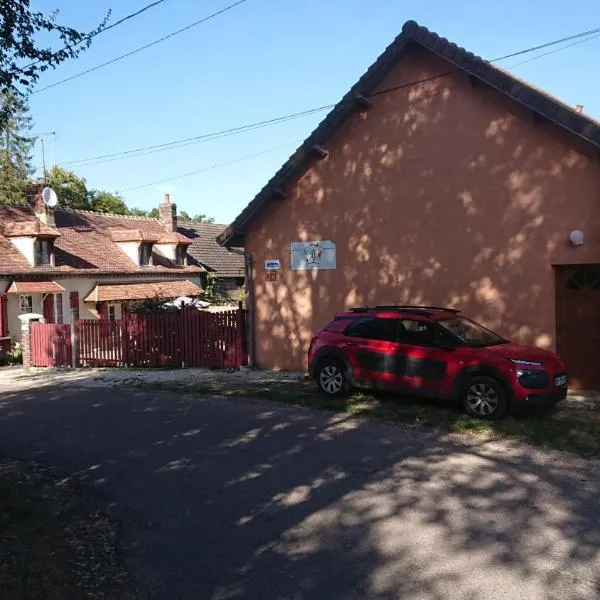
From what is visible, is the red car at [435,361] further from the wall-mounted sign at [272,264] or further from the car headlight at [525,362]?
the wall-mounted sign at [272,264]

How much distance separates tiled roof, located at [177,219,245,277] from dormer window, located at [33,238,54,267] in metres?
10.4

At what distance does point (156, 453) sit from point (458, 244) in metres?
7.30

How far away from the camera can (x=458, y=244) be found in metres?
11.9

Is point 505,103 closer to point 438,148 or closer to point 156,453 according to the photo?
point 438,148

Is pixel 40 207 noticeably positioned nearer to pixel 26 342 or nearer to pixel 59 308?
pixel 59 308

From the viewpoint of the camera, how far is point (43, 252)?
2367 centimetres

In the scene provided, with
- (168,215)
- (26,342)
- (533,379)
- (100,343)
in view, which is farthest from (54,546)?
(168,215)

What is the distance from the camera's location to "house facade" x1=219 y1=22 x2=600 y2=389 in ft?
35.6

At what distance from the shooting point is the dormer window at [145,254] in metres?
29.0

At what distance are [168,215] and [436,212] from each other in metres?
23.7

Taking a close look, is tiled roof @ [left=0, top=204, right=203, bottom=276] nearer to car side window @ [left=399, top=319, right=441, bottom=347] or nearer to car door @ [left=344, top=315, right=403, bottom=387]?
car door @ [left=344, top=315, right=403, bottom=387]

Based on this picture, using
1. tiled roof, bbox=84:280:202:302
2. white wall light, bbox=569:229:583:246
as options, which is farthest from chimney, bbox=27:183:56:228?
white wall light, bbox=569:229:583:246

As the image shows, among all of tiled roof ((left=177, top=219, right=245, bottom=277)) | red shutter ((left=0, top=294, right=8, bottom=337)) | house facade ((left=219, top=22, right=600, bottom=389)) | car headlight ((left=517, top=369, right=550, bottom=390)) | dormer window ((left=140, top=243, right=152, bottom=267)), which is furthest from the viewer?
tiled roof ((left=177, top=219, right=245, bottom=277))

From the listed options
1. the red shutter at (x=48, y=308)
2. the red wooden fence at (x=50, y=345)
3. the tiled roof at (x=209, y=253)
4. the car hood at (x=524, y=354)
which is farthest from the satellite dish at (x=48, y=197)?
the car hood at (x=524, y=354)
